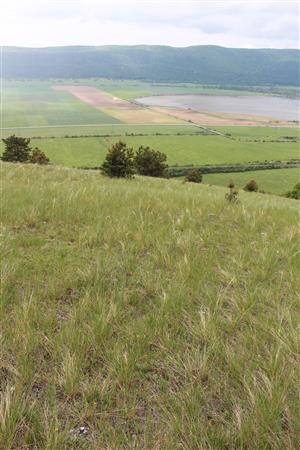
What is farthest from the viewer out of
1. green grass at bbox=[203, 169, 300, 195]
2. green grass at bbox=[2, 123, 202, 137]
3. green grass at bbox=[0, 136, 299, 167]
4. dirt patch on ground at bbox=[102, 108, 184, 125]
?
dirt patch on ground at bbox=[102, 108, 184, 125]

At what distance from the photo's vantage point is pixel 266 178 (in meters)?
77.8

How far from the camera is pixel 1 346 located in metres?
2.87

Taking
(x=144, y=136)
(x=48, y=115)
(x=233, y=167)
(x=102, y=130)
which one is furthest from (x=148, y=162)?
(x=48, y=115)

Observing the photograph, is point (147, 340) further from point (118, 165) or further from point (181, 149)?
point (181, 149)

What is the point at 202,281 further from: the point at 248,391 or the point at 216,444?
the point at 216,444

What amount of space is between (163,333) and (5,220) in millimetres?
4174

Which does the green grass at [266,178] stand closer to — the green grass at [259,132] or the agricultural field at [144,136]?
the agricultural field at [144,136]

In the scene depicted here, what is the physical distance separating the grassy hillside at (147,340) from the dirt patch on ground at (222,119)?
545 ft

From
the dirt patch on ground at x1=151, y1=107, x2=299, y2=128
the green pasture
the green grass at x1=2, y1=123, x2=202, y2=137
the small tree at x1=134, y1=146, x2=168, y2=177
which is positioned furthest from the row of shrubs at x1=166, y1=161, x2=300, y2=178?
the dirt patch on ground at x1=151, y1=107, x2=299, y2=128

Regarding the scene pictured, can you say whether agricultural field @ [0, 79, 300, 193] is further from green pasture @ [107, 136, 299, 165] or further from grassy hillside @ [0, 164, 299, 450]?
grassy hillside @ [0, 164, 299, 450]

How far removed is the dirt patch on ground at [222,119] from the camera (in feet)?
546

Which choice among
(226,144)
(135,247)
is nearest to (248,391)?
(135,247)

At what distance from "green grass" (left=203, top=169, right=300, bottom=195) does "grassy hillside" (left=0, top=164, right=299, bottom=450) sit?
66.3 m

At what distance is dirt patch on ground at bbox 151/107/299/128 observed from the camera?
6550 inches
